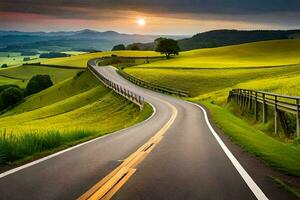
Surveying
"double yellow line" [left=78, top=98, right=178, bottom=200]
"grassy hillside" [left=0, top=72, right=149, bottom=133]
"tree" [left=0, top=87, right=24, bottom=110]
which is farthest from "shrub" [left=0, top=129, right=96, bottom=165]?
"tree" [left=0, top=87, right=24, bottom=110]

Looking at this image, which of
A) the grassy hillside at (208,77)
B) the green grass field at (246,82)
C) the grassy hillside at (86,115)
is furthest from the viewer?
the grassy hillside at (208,77)

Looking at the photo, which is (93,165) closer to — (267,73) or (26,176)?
(26,176)

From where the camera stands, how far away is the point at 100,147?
14.5 m

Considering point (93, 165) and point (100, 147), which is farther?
point (100, 147)

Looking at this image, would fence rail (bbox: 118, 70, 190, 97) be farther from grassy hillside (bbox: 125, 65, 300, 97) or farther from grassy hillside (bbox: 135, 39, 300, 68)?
grassy hillside (bbox: 135, 39, 300, 68)

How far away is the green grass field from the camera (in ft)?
47.6

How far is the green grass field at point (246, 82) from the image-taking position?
1451 centimetres

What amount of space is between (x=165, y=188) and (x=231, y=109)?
31.1 m

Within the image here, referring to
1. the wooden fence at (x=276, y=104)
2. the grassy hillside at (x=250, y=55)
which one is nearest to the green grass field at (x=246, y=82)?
the grassy hillside at (x=250, y=55)

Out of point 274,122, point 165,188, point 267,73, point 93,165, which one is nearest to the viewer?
point 165,188

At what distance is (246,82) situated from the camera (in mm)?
65062

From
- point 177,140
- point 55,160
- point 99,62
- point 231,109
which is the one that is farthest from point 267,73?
A: point 55,160

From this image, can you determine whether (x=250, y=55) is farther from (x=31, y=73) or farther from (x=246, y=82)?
(x=31, y=73)

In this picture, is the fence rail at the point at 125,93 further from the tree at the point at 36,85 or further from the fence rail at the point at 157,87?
the tree at the point at 36,85
